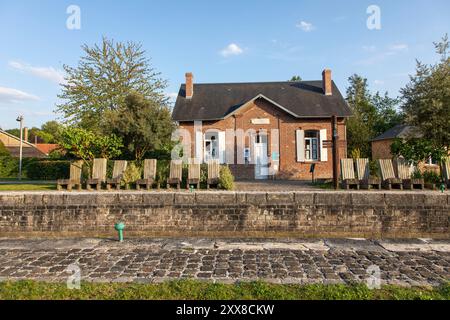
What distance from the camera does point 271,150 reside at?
16.8m

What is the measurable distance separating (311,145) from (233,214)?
475 inches

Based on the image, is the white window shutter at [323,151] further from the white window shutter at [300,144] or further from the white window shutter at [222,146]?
the white window shutter at [222,146]

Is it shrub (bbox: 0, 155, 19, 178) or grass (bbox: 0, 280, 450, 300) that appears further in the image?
shrub (bbox: 0, 155, 19, 178)

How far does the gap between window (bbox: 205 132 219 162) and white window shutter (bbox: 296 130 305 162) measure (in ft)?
16.2

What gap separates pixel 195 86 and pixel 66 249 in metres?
17.1

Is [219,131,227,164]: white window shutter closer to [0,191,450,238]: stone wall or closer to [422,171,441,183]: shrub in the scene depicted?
[422,171,441,183]: shrub

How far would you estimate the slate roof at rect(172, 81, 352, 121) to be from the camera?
1711 cm

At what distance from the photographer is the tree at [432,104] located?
10055 mm

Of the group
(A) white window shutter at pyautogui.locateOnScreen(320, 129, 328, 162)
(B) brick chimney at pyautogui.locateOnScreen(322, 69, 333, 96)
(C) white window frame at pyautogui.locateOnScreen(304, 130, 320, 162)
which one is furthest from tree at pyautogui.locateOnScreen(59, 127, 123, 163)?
(B) brick chimney at pyautogui.locateOnScreen(322, 69, 333, 96)

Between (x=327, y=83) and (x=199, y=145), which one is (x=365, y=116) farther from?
(x=199, y=145)

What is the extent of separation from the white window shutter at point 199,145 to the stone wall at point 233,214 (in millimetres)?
10307

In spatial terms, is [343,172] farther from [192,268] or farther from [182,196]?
[192,268]

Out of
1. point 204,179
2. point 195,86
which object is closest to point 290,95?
point 195,86
